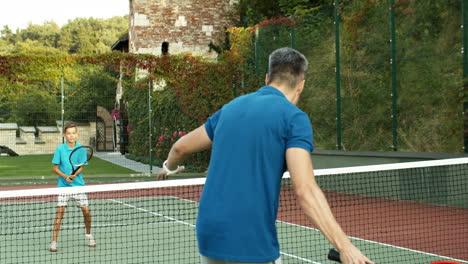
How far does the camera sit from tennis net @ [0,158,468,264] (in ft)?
21.7

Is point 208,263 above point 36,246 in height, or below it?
above

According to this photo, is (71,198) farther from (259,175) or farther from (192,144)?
(259,175)

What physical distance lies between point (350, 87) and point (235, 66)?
437cm

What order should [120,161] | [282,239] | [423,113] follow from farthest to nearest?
[120,161] → [423,113] → [282,239]

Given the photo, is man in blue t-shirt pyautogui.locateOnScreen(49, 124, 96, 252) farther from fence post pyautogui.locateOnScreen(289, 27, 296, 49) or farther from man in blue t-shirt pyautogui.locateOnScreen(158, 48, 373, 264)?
fence post pyautogui.locateOnScreen(289, 27, 296, 49)

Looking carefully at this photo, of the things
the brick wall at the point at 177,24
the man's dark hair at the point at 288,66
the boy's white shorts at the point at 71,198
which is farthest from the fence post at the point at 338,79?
the brick wall at the point at 177,24

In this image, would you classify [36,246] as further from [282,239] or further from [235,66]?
[235,66]

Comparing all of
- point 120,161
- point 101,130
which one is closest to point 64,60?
point 120,161

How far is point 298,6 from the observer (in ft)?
66.7

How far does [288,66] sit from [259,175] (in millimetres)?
480

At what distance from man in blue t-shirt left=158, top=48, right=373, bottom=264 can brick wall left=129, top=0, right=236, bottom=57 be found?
2320 cm

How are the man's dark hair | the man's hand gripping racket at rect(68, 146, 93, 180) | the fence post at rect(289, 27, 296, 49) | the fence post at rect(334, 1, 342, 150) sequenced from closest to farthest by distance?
the man's dark hair, the man's hand gripping racket at rect(68, 146, 93, 180), the fence post at rect(334, 1, 342, 150), the fence post at rect(289, 27, 296, 49)

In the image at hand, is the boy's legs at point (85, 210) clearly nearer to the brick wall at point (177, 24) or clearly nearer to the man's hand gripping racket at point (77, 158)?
the man's hand gripping racket at point (77, 158)

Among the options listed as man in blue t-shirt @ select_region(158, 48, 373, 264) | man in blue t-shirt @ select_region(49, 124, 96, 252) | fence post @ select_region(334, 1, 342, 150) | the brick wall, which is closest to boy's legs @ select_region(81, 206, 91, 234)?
man in blue t-shirt @ select_region(49, 124, 96, 252)
